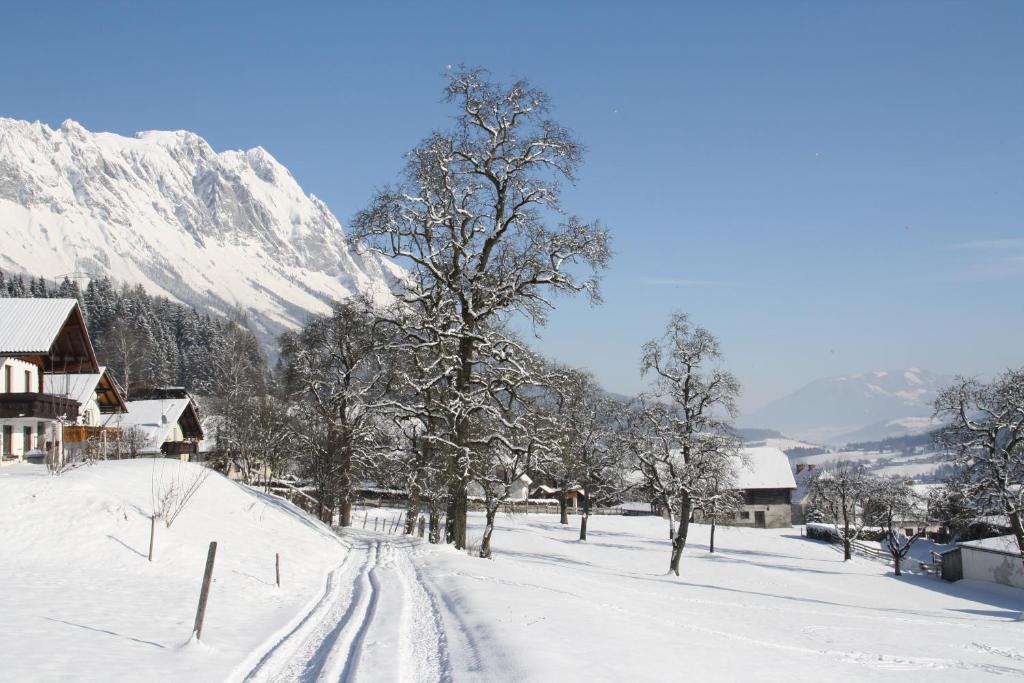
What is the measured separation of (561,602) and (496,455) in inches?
378

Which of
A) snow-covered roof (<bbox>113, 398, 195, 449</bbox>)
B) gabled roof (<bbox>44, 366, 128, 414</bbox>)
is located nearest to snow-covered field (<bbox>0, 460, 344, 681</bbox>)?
gabled roof (<bbox>44, 366, 128, 414</bbox>)

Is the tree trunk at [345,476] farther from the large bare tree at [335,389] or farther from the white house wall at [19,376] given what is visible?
the white house wall at [19,376]

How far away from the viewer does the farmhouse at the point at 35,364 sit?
3938cm

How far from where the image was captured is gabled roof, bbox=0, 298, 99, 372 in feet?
129

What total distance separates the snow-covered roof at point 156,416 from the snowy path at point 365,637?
4437cm

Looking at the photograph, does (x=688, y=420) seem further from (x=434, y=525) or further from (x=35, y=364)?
(x=35, y=364)

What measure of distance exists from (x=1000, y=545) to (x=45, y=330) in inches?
2221

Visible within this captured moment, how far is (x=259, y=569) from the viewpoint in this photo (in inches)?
909

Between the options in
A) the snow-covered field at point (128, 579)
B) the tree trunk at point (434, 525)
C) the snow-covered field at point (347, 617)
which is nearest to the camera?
the snow-covered field at point (347, 617)

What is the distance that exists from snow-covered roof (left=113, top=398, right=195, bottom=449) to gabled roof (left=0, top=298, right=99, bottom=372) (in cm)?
1838

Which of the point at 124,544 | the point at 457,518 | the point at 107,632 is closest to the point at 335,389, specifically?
the point at 457,518

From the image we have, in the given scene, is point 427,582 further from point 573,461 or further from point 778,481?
point 778,481

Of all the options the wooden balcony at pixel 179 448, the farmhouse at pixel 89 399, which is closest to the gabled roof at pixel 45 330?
the farmhouse at pixel 89 399

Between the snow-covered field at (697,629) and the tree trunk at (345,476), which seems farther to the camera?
the tree trunk at (345,476)
